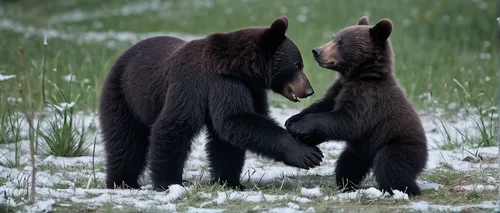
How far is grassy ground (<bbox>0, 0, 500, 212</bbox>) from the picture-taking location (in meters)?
5.36

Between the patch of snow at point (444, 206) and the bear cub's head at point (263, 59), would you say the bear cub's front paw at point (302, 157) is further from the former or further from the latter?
the patch of snow at point (444, 206)

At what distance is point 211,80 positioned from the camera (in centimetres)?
532

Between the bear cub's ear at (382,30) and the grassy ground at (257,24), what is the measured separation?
1.15 metres

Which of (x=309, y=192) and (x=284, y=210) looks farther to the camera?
(x=309, y=192)

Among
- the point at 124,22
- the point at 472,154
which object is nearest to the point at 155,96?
the point at 472,154

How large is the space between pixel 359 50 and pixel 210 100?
4.06 feet

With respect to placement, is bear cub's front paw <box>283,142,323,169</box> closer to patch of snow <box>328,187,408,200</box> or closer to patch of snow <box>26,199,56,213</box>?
patch of snow <box>328,187,408,200</box>

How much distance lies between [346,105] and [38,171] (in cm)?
262

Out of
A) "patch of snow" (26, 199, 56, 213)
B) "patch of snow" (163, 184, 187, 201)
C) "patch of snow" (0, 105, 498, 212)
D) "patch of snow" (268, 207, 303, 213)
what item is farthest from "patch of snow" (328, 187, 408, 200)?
"patch of snow" (26, 199, 56, 213)

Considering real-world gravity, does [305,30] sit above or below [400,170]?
above

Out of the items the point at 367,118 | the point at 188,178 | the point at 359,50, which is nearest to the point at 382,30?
the point at 359,50

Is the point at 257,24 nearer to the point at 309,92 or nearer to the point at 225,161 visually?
the point at 225,161

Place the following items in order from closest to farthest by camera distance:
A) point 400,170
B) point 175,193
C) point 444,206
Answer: point 444,206 → point 175,193 → point 400,170

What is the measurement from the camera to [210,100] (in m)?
5.30
